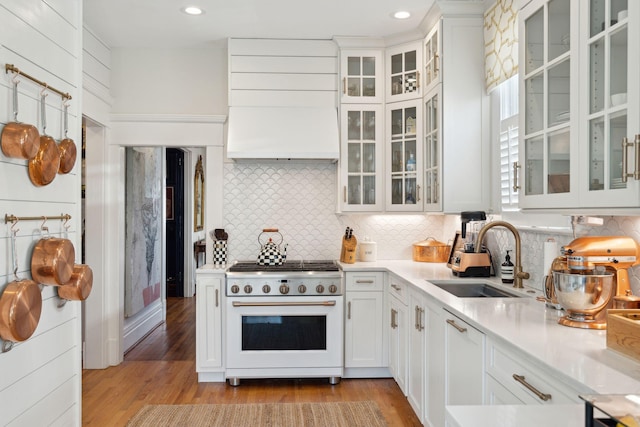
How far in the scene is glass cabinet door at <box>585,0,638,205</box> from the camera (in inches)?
61.2

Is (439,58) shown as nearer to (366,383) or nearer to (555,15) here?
(555,15)

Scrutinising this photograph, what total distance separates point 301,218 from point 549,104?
267 cm

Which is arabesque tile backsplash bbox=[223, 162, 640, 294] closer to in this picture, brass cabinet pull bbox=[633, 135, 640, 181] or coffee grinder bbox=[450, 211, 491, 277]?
coffee grinder bbox=[450, 211, 491, 277]

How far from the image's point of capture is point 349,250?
4.10m

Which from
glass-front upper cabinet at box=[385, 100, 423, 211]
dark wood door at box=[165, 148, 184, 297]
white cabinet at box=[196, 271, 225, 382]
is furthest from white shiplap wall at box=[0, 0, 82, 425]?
dark wood door at box=[165, 148, 184, 297]

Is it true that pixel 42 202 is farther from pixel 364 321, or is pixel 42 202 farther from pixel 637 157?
pixel 364 321

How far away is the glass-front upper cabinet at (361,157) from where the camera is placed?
411cm

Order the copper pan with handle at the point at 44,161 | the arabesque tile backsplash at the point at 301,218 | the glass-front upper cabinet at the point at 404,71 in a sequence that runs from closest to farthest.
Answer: the copper pan with handle at the point at 44,161 < the glass-front upper cabinet at the point at 404,71 < the arabesque tile backsplash at the point at 301,218

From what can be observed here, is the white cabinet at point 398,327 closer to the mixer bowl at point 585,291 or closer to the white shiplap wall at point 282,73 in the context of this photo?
the mixer bowl at point 585,291

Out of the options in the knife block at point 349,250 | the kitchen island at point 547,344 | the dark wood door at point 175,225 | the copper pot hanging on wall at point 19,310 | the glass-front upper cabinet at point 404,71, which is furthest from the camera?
the dark wood door at point 175,225

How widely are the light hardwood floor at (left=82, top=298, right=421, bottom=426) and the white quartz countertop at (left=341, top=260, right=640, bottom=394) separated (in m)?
1.27

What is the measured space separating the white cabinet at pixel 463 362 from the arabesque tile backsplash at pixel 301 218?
2019 mm

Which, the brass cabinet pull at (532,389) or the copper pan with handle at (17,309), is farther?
the copper pan with handle at (17,309)

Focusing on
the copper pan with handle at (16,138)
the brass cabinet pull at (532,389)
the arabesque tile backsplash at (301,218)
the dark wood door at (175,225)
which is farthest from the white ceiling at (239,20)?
the dark wood door at (175,225)
